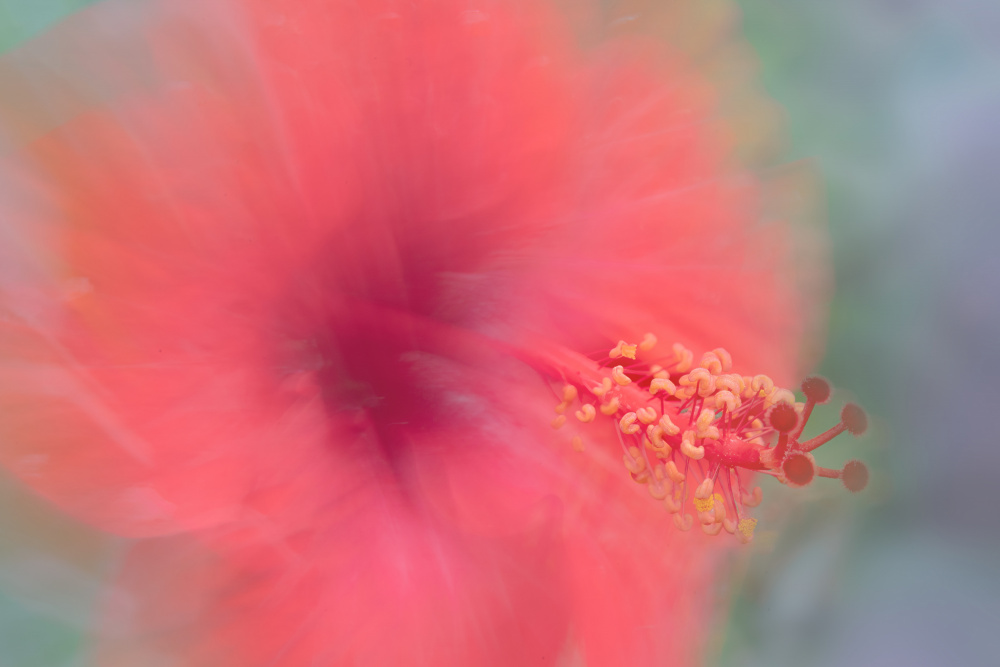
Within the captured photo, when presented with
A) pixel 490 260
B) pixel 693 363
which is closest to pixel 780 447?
pixel 693 363

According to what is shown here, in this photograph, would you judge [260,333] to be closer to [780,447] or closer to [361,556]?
[361,556]

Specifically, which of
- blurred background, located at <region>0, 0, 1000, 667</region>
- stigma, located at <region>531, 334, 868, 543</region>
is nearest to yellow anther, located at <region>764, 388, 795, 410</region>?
stigma, located at <region>531, 334, 868, 543</region>

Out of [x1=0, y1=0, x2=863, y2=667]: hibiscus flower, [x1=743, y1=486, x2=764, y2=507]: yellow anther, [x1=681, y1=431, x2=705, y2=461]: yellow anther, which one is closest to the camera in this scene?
[x1=0, y1=0, x2=863, y2=667]: hibiscus flower

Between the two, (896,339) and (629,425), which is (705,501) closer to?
(629,425)

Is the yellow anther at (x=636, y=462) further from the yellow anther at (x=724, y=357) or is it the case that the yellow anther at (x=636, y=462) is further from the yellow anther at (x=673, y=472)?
the yellow anther at (x=724, y=357)

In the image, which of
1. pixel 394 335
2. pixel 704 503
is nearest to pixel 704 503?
pixel 704 503

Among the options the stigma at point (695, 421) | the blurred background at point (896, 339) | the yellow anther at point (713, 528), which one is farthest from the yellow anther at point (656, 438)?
the blurred background at point (896, 339)

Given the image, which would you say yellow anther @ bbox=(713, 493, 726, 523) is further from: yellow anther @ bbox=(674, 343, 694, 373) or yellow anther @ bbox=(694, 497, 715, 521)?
yellow anther @ bbox=(674, 343, 694, 373)
